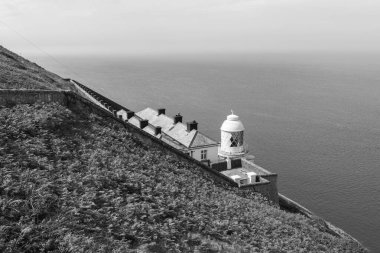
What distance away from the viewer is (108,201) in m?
13.2

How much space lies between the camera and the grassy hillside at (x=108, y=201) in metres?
10.9

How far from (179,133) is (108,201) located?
28719 millimetres

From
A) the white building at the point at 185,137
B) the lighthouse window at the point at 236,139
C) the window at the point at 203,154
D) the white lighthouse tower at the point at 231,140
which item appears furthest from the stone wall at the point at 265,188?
the window at the point at 203,154

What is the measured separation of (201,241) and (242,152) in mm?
26524

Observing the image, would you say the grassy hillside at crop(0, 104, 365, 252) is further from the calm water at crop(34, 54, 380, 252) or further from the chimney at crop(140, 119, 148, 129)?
the calm water at crop(34, 54, 380, 252)

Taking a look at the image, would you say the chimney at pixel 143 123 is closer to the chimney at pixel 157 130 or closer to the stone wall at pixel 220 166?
the chimney at pixel 157 130

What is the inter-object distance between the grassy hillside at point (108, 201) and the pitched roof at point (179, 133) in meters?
18.3

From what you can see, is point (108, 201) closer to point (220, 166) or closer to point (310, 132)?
point (220, 166)

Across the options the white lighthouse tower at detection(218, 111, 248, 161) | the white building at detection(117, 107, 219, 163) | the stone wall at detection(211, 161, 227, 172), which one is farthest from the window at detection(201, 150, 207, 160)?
the stone wall at detection(211, 161, 227, 172)

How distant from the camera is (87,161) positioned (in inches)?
618

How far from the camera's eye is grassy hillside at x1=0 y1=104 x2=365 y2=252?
10906mm

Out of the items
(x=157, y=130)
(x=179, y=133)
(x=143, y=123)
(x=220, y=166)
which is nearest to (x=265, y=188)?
(x=220, y=166)

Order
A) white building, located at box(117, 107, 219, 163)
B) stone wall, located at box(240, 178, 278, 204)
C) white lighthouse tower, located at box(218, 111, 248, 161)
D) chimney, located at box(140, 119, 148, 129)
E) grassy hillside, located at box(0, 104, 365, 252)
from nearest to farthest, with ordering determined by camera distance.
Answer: grassy hillside, located at box(0, 104, 365, 252) < stone wall, located at box(240, 178, 278, 204) < white lighthouse tower, located at box(218, 111, 248, 161) < white building, located at box(117, 107, 219, 163) < chimney, located at box(140, 119, 148, 129)

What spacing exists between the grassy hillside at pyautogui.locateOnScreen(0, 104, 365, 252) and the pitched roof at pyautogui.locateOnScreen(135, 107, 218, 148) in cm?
1831
